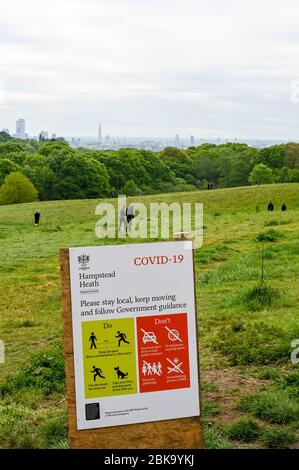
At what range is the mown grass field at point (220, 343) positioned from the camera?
27.2 feet

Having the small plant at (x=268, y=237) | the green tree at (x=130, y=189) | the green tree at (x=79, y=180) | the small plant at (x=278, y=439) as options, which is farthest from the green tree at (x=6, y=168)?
the small plant at (x=278, y=439)

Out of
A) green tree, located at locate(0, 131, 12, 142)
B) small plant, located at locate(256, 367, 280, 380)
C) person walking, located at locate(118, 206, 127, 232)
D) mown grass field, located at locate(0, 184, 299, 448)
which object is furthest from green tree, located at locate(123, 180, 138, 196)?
green tree, located at locate(0, 131, 12, 142)

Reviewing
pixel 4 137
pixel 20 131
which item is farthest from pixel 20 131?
pixel 4 137

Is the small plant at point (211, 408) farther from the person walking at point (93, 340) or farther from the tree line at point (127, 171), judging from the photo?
the tree line at point (127, 171)

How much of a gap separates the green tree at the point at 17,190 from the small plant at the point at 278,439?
233ft

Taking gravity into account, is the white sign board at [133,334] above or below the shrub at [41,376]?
above

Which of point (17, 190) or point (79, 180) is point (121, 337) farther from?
point (79, 180)

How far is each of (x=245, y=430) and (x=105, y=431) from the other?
2377 millimetres

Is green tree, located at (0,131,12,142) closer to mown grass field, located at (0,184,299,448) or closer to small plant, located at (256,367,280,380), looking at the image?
mown grass field, located at (0,184,299,448)

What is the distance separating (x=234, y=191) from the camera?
57.9 m

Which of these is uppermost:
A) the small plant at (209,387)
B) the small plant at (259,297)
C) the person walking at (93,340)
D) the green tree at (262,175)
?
the green tree at (262,175)

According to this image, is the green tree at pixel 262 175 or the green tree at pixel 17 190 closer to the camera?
the green tree at pixel 17 190

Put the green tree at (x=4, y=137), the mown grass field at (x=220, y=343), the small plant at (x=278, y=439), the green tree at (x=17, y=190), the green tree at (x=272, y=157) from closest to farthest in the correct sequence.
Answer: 1. the small plant at (x=278, y=439)
2. the mown grass field at (x=220, y=343)
3. the green tree at (x=17, y=190)
4. the green tree at (x=272, y=157)
5. the green tree at (x=4, y=137)
